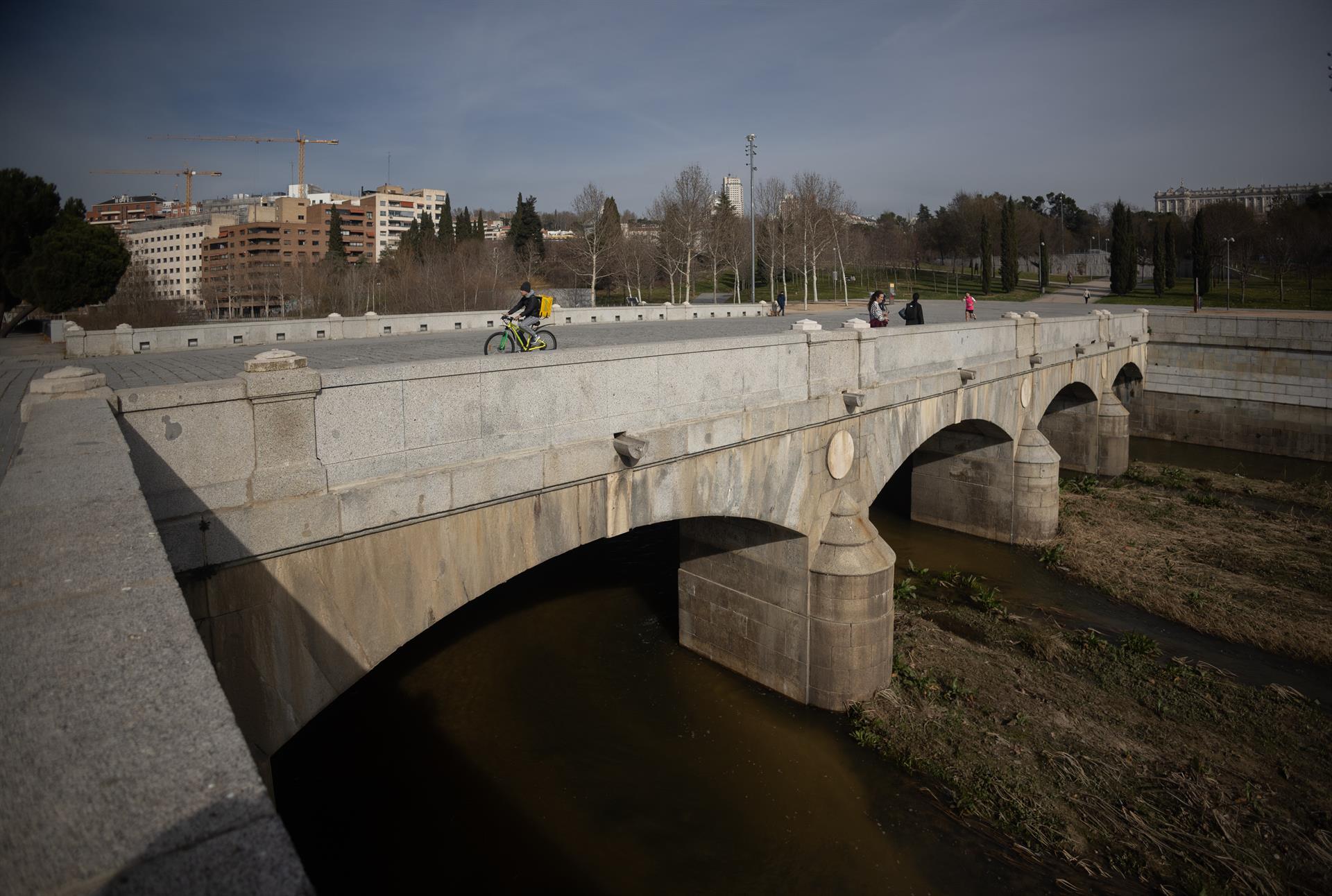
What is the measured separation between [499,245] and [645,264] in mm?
11978

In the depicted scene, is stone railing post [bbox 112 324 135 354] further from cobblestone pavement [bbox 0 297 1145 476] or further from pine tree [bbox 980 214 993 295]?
pine tree [bbox 980 214 993 295]

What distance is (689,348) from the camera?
9.34 meters

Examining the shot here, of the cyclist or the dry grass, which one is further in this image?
the dry grass

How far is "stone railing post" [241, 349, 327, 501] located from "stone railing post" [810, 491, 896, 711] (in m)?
7.58

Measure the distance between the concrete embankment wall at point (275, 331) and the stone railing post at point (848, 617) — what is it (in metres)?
14.0

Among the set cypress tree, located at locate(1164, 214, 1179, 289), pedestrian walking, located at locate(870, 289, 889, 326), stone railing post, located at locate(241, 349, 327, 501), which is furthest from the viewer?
cypress tree, located at locate(1164, 214, 1179, 289)

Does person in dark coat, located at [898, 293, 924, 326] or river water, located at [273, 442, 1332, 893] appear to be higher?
person in dark coat, located at [898, 293, 924, 326]

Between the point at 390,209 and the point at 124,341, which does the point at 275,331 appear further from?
the point at 390,209

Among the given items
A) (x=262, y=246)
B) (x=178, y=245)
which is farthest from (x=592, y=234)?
(x=178, y=245)

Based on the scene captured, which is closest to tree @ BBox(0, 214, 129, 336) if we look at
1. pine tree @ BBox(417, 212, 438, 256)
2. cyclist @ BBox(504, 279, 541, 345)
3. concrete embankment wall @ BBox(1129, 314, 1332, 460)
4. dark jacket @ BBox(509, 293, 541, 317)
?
pine tree @ BBox(417, 212, 438, 256)

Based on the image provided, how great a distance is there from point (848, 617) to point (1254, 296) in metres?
54.4

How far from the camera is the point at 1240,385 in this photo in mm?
29188

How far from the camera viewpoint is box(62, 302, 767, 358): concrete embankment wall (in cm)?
1761

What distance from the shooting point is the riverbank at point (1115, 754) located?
8648 millimetres
